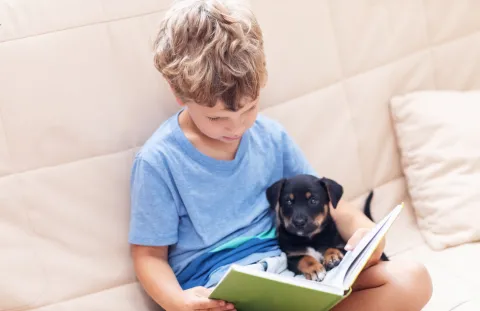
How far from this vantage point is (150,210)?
1457 millimetres

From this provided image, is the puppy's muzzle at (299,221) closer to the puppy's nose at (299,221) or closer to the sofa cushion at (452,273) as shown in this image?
the puppy's nose at (299,221)

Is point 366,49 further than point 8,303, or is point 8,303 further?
point 366,49

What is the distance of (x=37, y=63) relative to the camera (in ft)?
4.95

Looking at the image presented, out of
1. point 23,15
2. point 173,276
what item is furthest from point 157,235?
point 23,15

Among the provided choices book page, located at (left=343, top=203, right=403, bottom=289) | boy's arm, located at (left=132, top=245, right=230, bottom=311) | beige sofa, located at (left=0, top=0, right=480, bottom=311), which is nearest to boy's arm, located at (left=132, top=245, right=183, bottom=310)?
boy's arm, located at (left=132, top=245, right=230, bottom=311)

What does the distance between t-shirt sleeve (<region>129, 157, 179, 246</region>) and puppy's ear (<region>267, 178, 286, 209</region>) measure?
0.78 feet

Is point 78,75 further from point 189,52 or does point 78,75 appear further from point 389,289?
point 389,289

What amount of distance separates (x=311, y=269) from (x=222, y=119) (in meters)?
0.39

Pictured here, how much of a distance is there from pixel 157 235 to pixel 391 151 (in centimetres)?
76

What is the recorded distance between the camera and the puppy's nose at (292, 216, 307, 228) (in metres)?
1.51

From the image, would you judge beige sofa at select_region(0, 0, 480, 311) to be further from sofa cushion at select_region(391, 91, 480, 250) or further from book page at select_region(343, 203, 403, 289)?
book page at select_region(343, 203, 403, 289)

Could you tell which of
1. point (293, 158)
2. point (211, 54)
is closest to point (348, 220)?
point (293, 158)

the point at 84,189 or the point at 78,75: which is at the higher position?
the point at 78,75

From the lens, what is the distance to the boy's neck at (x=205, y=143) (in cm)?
152
